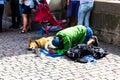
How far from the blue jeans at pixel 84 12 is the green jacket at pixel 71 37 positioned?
51.9 inches

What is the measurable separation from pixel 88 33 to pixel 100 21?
4.05 ft

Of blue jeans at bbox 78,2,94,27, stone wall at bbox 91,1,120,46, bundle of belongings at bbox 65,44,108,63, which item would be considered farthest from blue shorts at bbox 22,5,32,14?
bundle of belongings at bbox 65,44,108,63

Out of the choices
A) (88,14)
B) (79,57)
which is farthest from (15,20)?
(79,57)

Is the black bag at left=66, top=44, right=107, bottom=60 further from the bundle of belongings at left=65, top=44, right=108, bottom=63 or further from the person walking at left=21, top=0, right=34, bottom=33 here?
the person walking at left=21, top=0, right=34, bottom=33

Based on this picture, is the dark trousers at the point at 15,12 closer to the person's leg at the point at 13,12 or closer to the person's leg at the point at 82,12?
the person's leg at the point at 13,12

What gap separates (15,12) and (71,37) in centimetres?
410

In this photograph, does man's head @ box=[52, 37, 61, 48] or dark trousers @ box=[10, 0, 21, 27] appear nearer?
man's head @ box=[52, 37, 61, 48]

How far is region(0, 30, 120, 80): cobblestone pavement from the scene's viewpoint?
6047mm

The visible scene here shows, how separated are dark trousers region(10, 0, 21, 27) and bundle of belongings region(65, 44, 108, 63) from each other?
421 centimetres

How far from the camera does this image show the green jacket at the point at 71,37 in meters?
7.45

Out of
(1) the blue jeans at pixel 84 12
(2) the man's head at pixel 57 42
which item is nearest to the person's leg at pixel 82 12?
(1) the blue jeans at pixel 84 12

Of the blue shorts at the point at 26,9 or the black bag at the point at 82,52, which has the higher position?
the blue shorts at the point at 26,9

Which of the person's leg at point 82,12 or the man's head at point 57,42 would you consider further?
the person's leg at point 82,12

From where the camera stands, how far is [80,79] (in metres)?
5.89
